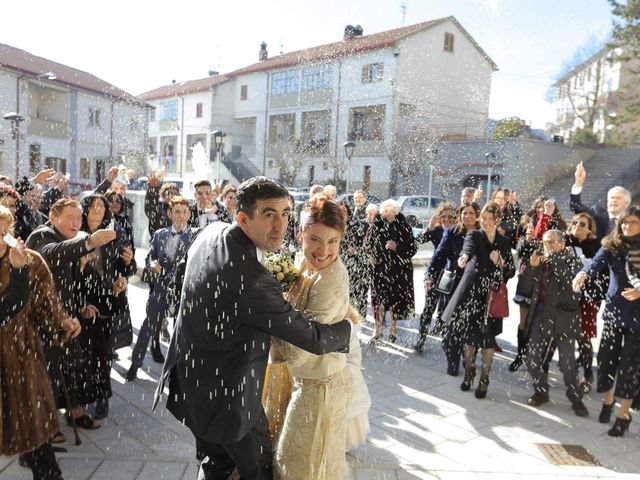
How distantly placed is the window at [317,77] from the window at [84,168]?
52.0 feet

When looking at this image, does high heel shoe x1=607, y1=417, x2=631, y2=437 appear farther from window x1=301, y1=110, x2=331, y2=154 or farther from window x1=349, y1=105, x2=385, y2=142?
window x1=301, y1=110, x2=331, y2=154

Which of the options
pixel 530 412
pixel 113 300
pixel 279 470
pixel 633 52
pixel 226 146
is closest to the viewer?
pixel 279 470

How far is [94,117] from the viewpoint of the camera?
38812 millimetres

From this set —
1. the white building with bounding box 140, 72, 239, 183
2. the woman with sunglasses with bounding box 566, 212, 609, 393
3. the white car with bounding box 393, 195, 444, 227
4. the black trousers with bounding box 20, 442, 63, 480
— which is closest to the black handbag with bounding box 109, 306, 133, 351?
the black trousers with bounding box 20, 442, 63, 480

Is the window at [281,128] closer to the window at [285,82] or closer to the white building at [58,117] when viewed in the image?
the window at [285,82]

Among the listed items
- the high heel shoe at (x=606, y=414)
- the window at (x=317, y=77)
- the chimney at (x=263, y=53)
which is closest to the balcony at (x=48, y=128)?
the window at (x=317, y=77)

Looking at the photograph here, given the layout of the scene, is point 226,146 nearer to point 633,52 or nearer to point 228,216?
point 633,52

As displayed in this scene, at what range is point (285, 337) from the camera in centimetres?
252

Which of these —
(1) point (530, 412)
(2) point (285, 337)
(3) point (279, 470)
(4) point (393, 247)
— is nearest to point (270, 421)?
(3) point (279, 470)

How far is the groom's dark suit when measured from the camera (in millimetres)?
2486

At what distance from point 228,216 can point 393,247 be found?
7.53 feet

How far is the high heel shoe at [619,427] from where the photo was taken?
4934mm

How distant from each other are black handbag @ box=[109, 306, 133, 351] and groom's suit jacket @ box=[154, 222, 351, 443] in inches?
105

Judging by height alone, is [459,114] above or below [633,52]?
below
